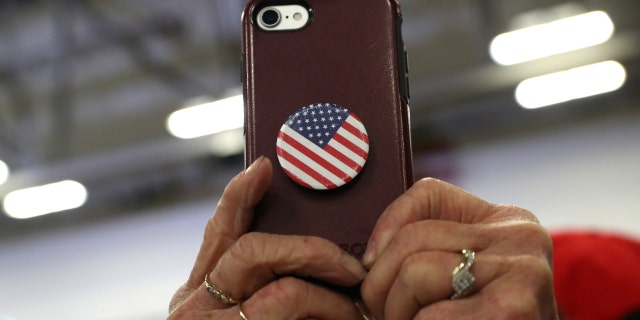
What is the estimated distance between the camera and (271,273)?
64 cm

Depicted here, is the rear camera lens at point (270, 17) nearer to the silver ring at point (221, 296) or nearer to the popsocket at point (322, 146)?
the popsocket at point (322, 146)

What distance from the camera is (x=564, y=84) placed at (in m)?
4.96

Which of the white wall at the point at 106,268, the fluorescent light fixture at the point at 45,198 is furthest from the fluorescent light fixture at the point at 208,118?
the white wall at the point at 106,268

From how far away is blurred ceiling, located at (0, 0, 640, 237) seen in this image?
16.0 feet

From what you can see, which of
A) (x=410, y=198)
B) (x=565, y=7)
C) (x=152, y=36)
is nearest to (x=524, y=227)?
(x=410, y=198)

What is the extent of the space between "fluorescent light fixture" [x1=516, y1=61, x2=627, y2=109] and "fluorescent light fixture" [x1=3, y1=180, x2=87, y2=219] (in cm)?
365

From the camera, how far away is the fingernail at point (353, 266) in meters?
0.62

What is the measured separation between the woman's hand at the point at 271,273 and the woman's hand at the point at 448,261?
1.2 inches

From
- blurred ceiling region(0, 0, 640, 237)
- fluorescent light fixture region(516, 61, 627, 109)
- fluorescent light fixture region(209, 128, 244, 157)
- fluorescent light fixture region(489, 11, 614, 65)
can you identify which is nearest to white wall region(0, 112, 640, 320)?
blurred ceiling region(0, 0, 640, 237)

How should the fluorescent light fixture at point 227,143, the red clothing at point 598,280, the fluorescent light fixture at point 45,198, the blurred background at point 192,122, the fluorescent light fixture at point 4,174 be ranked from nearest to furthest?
the red clothing at point 598,280 < the blurred background at point 192,122 < the fluorescent light fixture at point 227,143 < the fluorescent light fixture at point 4,174 < the fluorescent light fixture at point 45,198

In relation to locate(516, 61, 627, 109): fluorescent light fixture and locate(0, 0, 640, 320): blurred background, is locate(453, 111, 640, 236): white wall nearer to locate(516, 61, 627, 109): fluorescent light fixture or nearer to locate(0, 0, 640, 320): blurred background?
locate(0, 0, 640, 320): blurred background

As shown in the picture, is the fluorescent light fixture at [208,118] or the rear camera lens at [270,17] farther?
the fluorescent light fixture at [208,118]

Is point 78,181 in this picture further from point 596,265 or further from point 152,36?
point 596,265

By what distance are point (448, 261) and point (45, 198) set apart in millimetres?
5961
